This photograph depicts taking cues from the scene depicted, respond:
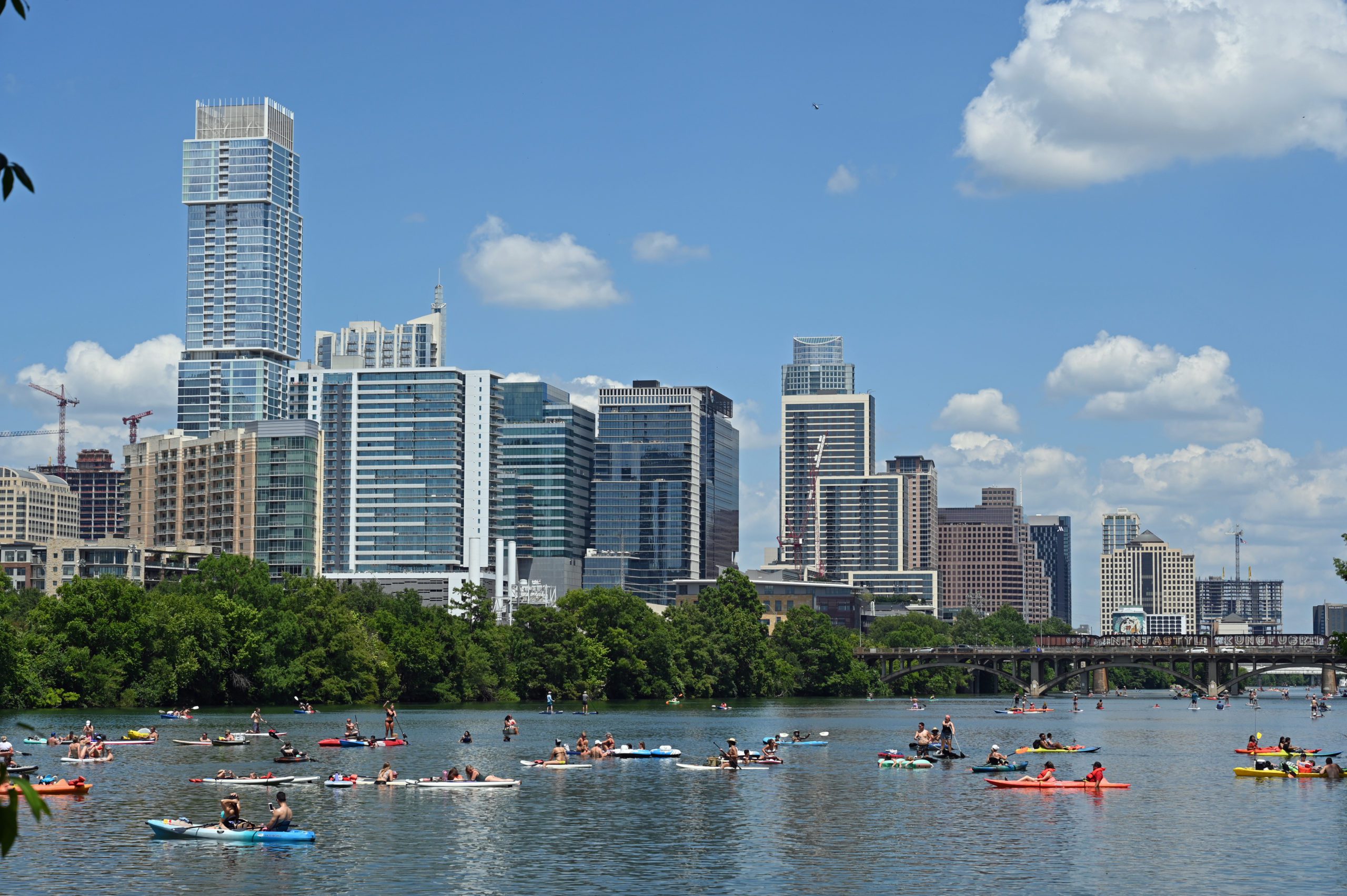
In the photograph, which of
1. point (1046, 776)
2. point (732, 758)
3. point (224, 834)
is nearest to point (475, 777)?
point (732, 758)

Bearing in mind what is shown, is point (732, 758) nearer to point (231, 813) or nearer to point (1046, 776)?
point (1046, 776)

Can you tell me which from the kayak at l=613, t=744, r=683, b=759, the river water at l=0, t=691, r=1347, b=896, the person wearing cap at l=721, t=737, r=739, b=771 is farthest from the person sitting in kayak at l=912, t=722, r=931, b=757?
the kayak at l=613, t=744, r=683, b=759

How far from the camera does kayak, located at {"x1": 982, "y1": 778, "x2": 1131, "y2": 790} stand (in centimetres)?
8319

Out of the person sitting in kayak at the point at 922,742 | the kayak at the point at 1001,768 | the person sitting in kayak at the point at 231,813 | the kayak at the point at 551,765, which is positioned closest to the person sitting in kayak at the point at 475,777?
the kayak at the point at 551,765

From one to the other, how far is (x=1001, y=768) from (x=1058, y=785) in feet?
32.8

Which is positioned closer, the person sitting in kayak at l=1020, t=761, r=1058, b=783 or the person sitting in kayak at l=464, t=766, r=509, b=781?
the person sitting in kayak at l=464, t=766, r=509, b=781

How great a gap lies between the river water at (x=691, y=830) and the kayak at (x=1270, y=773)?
1.12 metres

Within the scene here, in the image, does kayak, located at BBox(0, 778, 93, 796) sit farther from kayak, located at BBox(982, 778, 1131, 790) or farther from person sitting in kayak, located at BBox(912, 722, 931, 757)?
person sitting in kayak, located at BBox(912, 722, 931, 757)

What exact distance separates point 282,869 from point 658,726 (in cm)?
9153

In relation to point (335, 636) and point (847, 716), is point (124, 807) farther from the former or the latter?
point (847, 716)

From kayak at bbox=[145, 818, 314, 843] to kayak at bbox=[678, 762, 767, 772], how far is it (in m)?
38.2

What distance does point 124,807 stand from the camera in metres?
69.5

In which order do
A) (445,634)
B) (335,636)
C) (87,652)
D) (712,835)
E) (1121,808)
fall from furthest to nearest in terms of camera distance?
(445,634) < (335,636) < (87,652) < (1121,808) < (712,835)

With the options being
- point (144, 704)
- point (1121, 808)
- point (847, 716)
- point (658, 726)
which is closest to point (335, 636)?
point (144, 704)
